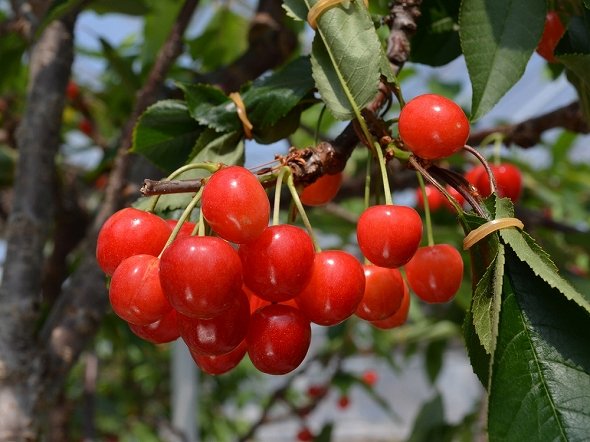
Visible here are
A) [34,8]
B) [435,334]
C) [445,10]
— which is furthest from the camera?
[435,334]

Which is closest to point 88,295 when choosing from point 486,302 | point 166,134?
point 166,134

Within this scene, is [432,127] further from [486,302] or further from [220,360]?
[220,360]

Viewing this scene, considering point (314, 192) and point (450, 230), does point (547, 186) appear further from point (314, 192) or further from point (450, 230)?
point (314, 192)

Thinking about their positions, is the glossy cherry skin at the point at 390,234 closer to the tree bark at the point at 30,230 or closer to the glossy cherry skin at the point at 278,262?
the glossy cherry skin at the point at 278,262

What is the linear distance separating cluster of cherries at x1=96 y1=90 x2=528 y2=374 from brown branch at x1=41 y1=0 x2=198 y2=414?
0.49m

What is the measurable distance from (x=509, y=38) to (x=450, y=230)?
3.15 ft

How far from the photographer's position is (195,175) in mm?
679

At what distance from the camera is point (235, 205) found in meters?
0.49

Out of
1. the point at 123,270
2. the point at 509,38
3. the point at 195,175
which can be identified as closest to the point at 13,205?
the point at 195,175

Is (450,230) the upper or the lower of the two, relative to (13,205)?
lower

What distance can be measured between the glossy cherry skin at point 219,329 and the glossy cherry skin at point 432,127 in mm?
182

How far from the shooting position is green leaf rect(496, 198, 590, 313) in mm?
460

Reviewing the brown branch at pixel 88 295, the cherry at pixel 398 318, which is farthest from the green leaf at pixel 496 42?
the brown branch at pixel 88 295

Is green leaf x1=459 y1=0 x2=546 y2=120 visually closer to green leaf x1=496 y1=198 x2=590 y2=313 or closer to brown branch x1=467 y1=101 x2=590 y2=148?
green leaf x1=496 y1=198 x2=590 y2=313
